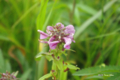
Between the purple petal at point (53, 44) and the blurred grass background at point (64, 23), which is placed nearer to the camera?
the purple petal at point (53, 44)

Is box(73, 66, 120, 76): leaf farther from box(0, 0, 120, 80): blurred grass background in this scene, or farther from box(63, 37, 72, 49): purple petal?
box(0, 0, 120, 80): blurred grass background

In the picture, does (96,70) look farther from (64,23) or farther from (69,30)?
(64,23)

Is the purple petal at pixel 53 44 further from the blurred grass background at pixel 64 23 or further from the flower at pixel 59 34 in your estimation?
the blurred grass background at pixel 64 23

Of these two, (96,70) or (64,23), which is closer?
(96,70)

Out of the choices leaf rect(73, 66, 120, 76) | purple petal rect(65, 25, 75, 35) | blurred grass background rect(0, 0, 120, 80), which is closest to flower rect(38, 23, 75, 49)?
purple petal rect(65, 25, 75, 35)

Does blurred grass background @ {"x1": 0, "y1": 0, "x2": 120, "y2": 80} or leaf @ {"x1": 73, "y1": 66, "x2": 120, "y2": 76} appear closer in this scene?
leaf @ {"x1": 73, "y1": 66, "x2": 120, "y2": 76}

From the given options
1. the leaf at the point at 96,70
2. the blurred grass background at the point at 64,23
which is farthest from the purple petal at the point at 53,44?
the blurred grass background at the point at 64,23

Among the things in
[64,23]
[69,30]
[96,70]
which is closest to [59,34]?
[69,30]

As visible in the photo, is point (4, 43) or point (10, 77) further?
point (4, 43)

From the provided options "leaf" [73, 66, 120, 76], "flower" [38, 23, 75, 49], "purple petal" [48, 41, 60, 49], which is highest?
"flower" [38, 23, 75, 49]

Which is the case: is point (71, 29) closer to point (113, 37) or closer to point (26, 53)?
point (26, 53)

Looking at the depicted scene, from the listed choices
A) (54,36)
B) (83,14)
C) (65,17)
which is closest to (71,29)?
(54,36)
